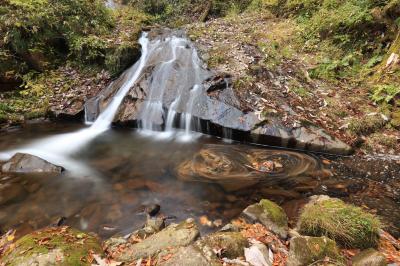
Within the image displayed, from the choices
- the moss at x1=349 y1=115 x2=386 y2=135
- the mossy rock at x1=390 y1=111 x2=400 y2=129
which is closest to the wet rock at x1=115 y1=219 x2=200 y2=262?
the moss at x1=349 y1=115 x2=386 y2=135

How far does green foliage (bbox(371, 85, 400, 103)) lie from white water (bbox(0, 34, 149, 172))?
705 cm

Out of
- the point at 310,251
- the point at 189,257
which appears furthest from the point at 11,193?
the point at 310,251

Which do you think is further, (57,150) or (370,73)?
(370,73)

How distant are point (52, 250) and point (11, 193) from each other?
310 centimetres

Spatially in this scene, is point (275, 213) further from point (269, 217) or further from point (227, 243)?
point (227, 243)

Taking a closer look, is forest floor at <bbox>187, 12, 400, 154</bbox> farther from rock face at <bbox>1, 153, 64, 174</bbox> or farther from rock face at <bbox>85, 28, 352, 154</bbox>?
rock face at <bbox>1, 153, 64, 174</bbox>

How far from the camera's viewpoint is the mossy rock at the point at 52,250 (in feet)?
9.97

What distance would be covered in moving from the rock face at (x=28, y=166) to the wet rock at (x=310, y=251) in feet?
17.0

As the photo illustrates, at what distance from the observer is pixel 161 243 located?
3529mm

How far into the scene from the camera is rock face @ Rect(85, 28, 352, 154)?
23.8ft

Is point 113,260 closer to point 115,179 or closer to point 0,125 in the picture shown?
point 115,179

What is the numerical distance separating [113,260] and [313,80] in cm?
776

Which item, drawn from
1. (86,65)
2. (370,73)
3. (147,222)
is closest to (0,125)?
(86,65)

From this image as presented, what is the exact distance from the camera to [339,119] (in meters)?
7.55
